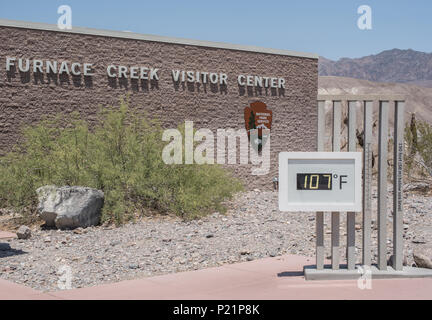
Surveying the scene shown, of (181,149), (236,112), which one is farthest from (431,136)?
(181,149)

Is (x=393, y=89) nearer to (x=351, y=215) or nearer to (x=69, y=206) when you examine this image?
(x=69, y=206)

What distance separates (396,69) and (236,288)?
190m

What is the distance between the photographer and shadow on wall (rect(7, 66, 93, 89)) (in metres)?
17.7

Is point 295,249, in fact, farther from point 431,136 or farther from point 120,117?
point 431,136

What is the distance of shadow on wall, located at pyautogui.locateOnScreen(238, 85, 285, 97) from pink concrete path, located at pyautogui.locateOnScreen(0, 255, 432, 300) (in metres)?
14.6

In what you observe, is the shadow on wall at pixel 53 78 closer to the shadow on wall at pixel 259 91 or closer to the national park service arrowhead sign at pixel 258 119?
the shadow on wall at pixel 259 91

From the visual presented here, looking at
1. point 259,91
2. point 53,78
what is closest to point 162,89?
point 53,78

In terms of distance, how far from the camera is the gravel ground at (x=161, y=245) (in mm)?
8672

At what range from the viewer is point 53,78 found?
60.0ft

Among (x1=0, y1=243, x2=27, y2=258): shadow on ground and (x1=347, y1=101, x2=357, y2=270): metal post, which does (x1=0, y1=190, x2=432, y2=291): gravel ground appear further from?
(x1=347, y1=101, x2=357, y2=270): metal post

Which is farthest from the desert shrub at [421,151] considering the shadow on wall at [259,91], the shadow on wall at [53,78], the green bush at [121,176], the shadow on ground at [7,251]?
the shadow on ground at [7,251]

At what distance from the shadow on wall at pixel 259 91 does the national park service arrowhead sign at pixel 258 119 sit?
332 mm

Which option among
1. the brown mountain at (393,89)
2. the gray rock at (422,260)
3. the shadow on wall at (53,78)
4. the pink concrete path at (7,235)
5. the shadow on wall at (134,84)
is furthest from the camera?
the brown mountain at (393,89)

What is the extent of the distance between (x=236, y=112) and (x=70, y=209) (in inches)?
422
